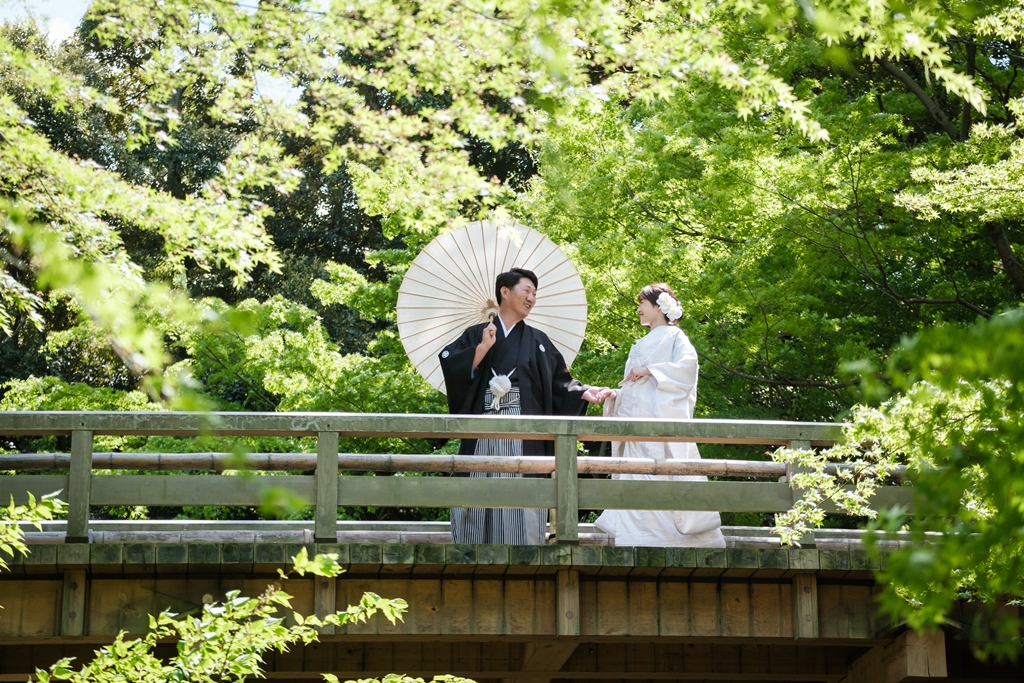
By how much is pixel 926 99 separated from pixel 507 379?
619 cm

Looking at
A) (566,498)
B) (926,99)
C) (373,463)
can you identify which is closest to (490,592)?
(566,498)

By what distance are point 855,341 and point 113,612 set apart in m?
6.86

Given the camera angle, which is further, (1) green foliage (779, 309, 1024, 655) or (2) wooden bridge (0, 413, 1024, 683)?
(2) wooden bridge (0, 413, 1024, 683)

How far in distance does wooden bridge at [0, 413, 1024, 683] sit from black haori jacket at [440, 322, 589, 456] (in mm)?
903

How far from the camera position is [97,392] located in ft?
41.7

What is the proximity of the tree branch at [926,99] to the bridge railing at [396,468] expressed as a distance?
5.62m

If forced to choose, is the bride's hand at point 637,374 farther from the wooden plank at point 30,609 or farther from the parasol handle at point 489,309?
the wooden plank at point 30,609

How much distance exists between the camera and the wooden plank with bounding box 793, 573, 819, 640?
5.63m

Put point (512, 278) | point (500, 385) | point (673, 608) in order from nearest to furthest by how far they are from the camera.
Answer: point (673, 608), point (500, 385), point (512, 278)

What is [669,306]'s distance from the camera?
6762mm

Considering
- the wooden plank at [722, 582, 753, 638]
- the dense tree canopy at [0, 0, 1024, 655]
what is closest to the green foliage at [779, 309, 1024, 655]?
the dense tree canopy at [0, 0, 1024, 655]

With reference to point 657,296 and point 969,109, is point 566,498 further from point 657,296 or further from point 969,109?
point 969,109

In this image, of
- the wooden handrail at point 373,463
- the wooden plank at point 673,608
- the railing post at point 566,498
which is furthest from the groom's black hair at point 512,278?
the wooden plank at point 673,608

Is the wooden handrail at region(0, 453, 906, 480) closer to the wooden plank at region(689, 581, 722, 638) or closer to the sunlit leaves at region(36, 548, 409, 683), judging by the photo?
the wooden plank at region(689, 581, 722, 638)
